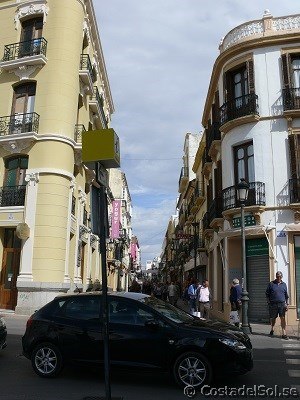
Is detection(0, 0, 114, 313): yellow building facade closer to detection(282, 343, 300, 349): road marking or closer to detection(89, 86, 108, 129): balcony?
detection(89, 86, 108, 129): balcony

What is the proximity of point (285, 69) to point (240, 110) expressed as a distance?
2.63 metres

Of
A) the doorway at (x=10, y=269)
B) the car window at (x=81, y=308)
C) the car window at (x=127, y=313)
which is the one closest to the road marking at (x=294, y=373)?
the car window at (x=127, y=313)

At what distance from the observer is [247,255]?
1897 centimetres

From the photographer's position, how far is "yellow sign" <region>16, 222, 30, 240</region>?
19.4 m

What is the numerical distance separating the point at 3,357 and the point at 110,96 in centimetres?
3201

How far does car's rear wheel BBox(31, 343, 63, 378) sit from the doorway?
1310 centimetres

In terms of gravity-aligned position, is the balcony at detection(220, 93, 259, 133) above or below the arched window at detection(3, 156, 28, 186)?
above

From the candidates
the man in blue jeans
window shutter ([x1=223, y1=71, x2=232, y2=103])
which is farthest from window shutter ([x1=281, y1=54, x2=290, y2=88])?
the man in blue jeans

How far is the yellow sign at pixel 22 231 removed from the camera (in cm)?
1938

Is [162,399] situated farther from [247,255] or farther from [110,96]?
[110,96]

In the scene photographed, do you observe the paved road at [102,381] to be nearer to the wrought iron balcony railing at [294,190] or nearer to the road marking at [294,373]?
the road marking at [294,373]

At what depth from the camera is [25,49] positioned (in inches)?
886

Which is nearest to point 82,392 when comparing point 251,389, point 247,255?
point 251,389

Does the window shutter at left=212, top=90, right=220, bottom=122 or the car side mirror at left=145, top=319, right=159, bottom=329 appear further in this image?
the window shutter at left=212, top=90, right=220, bottom=122
